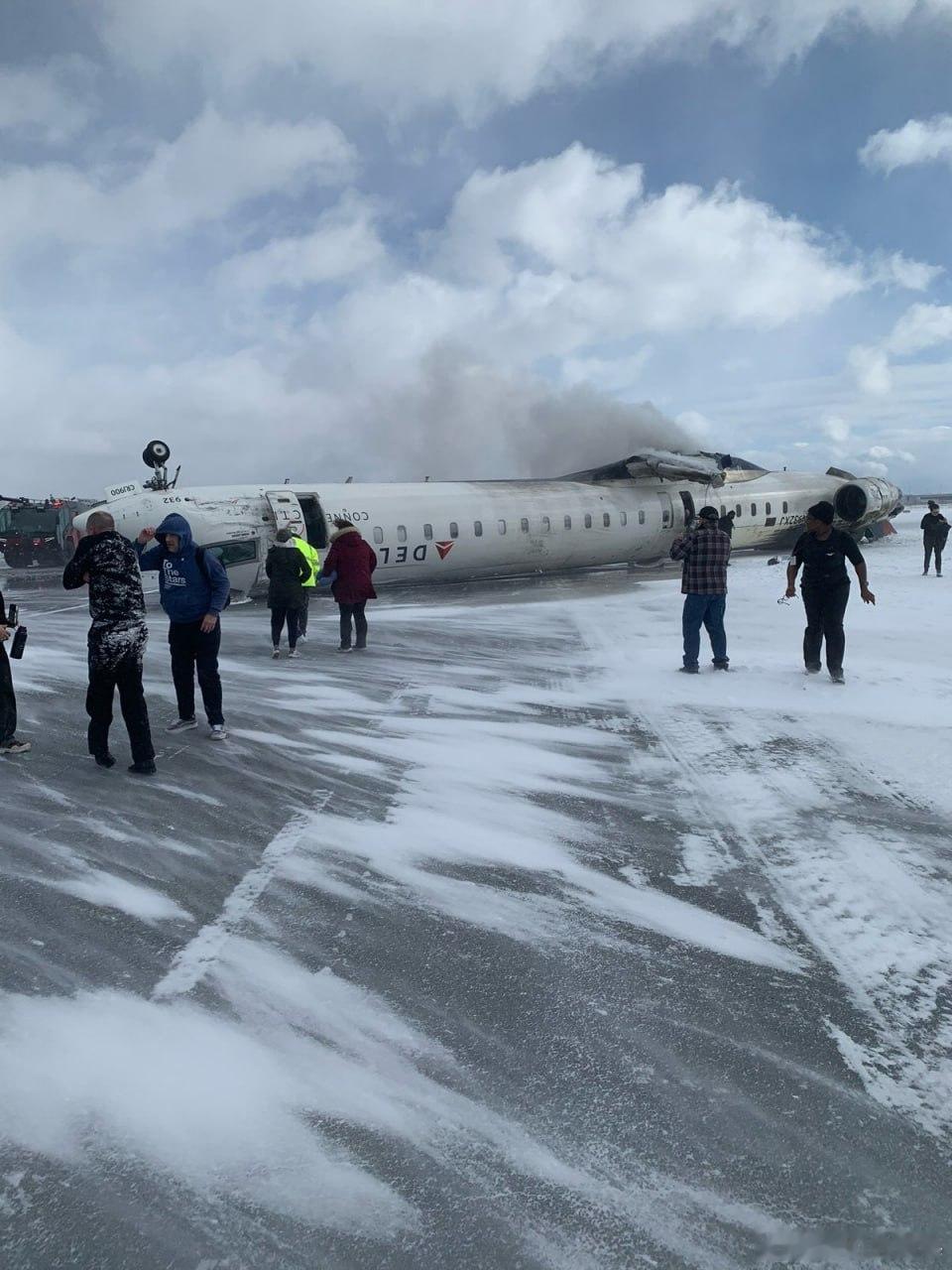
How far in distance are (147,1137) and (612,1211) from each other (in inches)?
52.1

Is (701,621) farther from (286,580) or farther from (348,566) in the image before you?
(286,580)

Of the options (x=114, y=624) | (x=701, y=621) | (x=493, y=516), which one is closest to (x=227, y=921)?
(x=114, y=624)

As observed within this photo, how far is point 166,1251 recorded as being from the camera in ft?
6.68

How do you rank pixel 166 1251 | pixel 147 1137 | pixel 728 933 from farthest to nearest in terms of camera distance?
pixel 728 933 → pixel 147 1137 → pixel 166 1251

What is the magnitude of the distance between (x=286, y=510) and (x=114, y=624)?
1085 centimetres

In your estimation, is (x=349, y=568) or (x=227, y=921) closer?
(x=227, y=921)

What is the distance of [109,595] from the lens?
5.58 metres

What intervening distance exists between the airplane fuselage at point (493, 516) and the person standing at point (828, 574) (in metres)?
10.4

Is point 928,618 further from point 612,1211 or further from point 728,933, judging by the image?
point 612,1211

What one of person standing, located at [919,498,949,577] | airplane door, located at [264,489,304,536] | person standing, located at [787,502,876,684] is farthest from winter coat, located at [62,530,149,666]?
person standing, located at [919,498,949,577]

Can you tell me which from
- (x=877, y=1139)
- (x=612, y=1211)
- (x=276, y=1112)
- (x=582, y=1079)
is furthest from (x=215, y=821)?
(x=877, y=1139)

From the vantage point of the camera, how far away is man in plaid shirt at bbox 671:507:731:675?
28.0 feet

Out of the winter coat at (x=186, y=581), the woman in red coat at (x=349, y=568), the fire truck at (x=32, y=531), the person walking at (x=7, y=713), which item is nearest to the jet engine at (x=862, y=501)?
the woman in red coat at (x=349, y=568)

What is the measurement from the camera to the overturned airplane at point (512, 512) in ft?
51.6
